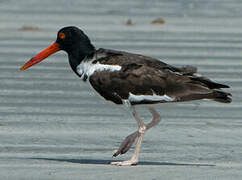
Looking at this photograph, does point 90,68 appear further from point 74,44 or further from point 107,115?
point 107,115

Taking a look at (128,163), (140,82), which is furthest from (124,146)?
(140,82)

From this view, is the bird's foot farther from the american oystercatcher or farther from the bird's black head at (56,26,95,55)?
the bird's black head at (56,26,95,55)

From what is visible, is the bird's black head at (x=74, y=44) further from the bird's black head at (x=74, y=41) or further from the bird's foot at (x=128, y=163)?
the bird's foot at (x=128, y=163)

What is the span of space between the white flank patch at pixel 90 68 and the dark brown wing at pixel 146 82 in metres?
0.03

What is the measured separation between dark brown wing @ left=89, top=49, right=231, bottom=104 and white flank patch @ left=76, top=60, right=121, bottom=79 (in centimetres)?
3

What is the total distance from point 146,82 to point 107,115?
2.43 meters

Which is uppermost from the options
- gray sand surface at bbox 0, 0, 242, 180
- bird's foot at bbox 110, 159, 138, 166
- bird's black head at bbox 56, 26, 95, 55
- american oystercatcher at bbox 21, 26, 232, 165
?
bird's black head at bbox 56, 26, 95, 55

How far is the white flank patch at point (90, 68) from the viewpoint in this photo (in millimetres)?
8648

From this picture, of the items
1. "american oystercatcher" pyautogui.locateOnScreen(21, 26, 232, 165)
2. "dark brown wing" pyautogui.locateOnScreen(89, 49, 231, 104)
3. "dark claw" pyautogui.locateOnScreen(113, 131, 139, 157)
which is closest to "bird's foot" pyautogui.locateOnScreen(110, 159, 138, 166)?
"american oystercatcher" pyautogui.locateOnScreen(21, 26, 232, 165)

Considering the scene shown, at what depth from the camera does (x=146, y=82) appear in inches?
340

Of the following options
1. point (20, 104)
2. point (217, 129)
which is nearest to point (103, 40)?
point (20, 104)

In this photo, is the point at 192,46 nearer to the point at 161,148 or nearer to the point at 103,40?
the point at 103,40

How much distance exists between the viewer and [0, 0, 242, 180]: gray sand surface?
8.20m

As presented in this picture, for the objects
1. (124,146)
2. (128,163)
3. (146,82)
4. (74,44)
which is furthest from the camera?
(74,44)
